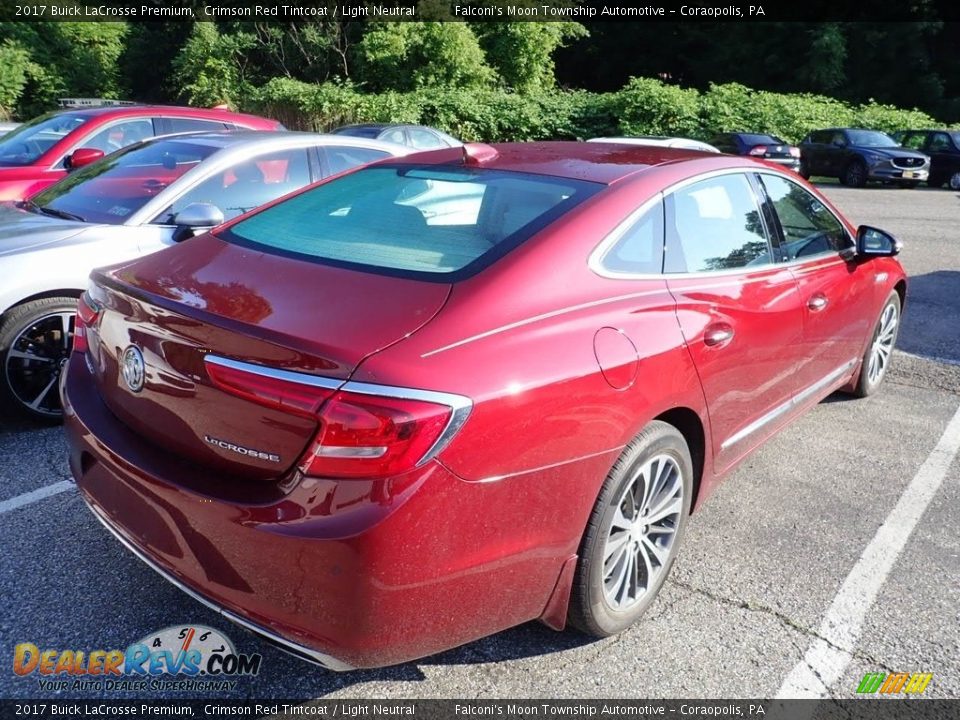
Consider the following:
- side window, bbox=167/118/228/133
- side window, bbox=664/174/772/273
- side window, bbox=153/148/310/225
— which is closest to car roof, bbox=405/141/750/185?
side window, bbox=664/174/772/273

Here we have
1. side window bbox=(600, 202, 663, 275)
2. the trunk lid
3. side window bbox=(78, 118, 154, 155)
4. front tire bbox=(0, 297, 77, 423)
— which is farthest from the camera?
side window bbox=(78, 118, 154, 155)

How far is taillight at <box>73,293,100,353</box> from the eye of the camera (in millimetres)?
2637

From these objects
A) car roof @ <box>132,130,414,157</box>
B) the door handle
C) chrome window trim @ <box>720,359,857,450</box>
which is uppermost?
car roof @ <box>132,130,414,157</box>

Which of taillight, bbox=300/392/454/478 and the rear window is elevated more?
the rear window

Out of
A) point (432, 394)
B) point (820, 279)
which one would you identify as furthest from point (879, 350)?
point (432, 394)

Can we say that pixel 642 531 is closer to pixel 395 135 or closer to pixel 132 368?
pixel 132 368

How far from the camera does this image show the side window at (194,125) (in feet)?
25.6

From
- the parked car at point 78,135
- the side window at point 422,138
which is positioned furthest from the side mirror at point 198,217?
the side window at point 422,138

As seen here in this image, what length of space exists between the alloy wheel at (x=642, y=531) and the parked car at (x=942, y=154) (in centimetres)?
2214

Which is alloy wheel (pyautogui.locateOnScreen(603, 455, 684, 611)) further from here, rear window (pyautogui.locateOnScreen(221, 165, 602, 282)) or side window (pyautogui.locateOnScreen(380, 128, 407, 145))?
side window (pyautogui.locateOnScreen(380, 128, 407, 145))

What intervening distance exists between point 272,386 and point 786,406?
2.50 metres

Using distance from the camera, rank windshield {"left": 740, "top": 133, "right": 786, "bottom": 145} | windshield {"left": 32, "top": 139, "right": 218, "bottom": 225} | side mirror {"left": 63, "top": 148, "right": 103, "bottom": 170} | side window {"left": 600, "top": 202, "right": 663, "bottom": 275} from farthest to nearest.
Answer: windshield {"left": 740, "top": 133, "right": 786, "bottom": 145} < side mirror {"left": 63, "top": 148, "right": 103, "bottom": 170} < windshield {"left": 32, "top": 139, "right": 218, "bottom": 225} < side window {"left": 600, "top": 202, "right": 663, "bottom": 275}

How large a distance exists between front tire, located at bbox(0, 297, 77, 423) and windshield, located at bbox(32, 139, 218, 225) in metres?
0.71

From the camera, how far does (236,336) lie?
207 cm
